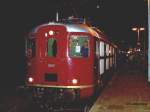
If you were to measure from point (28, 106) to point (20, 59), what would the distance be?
41.4ft

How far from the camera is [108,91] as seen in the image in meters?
19.8

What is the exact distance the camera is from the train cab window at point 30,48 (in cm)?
1597

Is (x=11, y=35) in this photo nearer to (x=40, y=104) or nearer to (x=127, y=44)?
→ (x=40, y=104)

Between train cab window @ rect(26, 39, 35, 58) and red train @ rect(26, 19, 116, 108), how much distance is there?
0.22 ft

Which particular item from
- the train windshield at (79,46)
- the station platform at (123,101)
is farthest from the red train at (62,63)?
the station platform at (123,101)

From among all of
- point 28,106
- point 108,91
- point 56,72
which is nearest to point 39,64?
point 56,72

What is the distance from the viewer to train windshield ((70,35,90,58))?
50.6 ft

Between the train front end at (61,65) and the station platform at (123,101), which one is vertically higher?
the train front end at (61,65)

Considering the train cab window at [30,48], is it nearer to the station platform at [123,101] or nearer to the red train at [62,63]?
the red train at [62,63]

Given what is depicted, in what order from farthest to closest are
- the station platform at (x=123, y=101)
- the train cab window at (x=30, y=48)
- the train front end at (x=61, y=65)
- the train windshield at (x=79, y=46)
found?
the train cab window at (x=30, y=48) < the train windshield at (x=79, y=46) < the train front end at (x=61, y=65) < the station platform at (x=123, y=101)

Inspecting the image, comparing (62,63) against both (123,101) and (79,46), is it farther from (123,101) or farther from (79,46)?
(123,101)

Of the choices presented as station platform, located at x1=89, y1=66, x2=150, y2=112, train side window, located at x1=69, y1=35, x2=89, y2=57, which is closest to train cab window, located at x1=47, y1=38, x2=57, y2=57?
train side window, located at x1=69, y1=35, x2=89, y2=57

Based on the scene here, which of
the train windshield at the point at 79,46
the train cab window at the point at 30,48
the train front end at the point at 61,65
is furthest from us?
the train cab window at the point at 30,48

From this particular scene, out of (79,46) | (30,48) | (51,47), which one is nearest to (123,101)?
(79,46)
